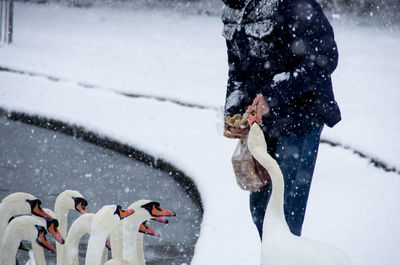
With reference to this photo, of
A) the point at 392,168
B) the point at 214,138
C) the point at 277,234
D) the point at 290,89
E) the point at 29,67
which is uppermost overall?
the point at 290,89

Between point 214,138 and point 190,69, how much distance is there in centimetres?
467

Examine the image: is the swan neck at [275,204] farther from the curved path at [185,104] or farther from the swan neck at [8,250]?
the curved path at [185,104]

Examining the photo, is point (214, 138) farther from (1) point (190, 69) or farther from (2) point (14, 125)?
(1) point (190, 69)

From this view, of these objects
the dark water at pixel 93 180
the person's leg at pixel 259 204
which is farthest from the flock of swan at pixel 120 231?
the dark water at pixel 93 180

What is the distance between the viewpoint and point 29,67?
1102cm

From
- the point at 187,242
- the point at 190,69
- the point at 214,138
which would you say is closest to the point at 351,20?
the point at 190,69

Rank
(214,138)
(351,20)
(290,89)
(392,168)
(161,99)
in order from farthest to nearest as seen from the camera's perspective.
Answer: (351,20) < (161,99) < (214,138) < (392,168) < (290,89)

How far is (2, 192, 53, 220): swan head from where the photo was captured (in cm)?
286

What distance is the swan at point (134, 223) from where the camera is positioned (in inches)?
113

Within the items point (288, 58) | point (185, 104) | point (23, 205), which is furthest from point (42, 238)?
point (185, 104)

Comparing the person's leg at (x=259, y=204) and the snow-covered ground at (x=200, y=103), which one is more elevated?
the person's leg at (x=259, y=204)

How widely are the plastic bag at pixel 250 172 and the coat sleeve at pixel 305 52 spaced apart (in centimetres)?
29

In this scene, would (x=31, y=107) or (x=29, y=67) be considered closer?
(x=31, y=107)

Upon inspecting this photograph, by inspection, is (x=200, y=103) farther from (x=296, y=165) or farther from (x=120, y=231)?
(x=120, y=231)
